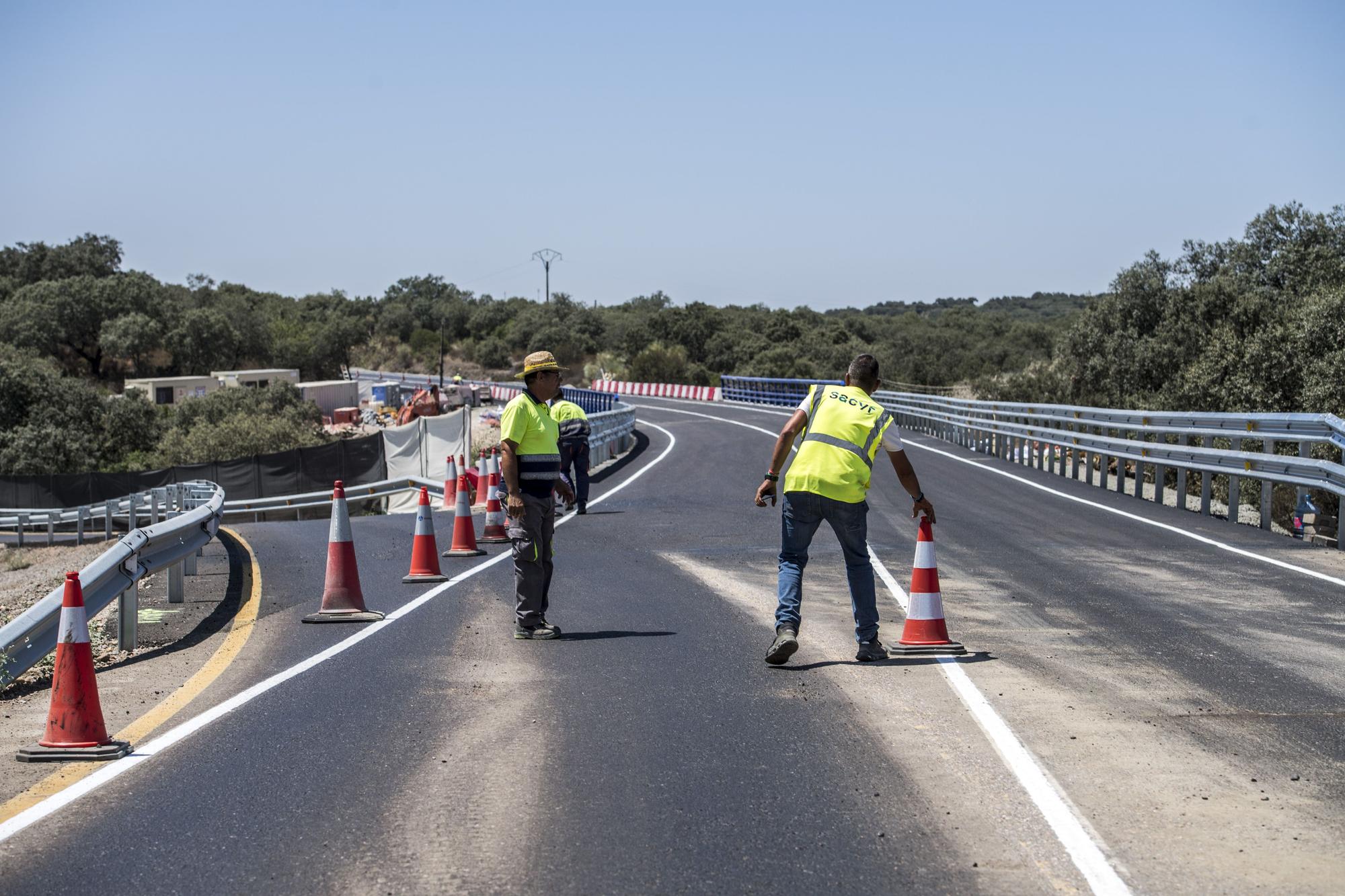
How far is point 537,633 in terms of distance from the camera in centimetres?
934

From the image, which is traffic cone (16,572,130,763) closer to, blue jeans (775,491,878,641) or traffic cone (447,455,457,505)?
blue jeans (775,491,878,641)

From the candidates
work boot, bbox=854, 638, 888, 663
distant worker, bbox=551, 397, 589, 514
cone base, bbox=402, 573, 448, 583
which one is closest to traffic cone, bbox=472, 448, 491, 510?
distant worker, bbox=551, 397, 589, 514

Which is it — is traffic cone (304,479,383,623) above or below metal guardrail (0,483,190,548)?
above

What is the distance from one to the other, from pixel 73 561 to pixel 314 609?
60.0 feet

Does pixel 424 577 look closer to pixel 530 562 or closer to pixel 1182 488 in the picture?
pixel 530 562

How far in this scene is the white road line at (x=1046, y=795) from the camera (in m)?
4.65

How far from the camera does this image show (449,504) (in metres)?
21.4

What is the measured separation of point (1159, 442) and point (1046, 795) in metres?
17.5

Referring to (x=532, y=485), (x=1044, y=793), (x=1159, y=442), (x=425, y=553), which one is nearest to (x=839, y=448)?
(x=532, y=485)

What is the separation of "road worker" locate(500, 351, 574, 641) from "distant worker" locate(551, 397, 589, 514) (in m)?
7.90

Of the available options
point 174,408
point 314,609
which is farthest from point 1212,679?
point 174,408

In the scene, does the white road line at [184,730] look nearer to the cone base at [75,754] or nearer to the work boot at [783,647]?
the cone base at [75,754]

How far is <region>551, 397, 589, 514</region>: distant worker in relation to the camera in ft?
59.9

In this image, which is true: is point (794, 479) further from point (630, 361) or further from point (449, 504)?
point (630, 361)
